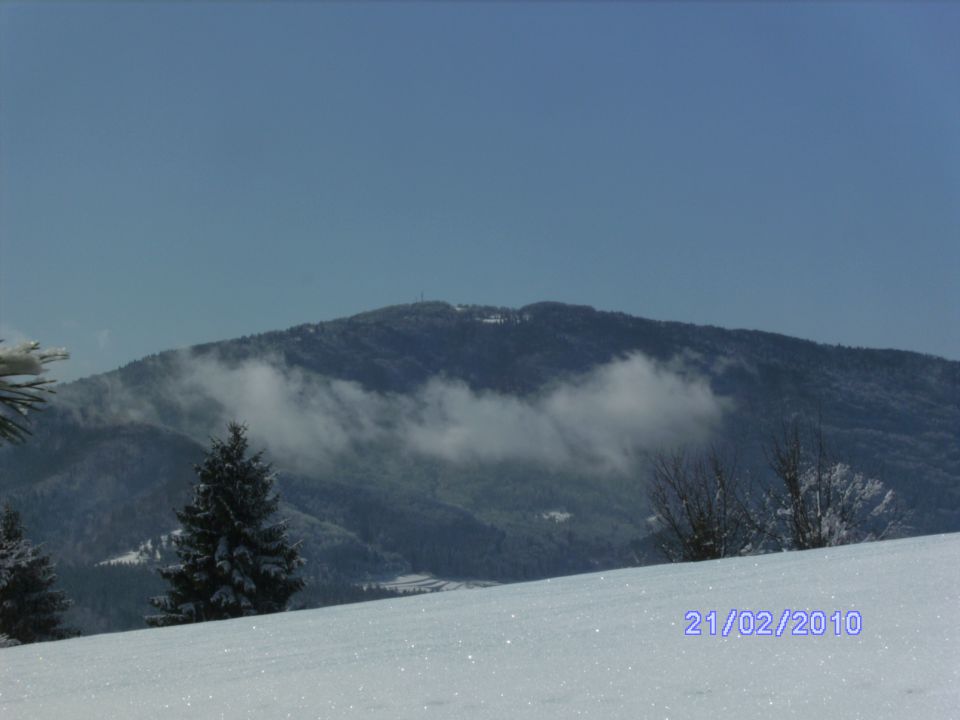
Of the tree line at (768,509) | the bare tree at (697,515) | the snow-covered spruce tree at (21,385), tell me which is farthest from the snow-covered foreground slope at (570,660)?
the bare tree at (697,515)

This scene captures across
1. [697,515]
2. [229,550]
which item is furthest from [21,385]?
[229,550]

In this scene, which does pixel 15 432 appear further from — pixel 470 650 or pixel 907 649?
pixel 907 649

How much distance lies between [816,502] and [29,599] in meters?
23.9

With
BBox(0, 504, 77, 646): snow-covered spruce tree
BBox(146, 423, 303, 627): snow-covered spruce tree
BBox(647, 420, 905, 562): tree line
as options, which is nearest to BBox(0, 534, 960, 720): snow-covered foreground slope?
BBox(647, 420, 905, 562): tree line

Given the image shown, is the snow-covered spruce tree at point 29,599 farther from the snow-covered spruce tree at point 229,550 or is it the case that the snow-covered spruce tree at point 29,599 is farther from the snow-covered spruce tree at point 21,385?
the snow-covered spruce tree at point 21,385

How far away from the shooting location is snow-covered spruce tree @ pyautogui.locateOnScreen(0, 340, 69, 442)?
3.43 m

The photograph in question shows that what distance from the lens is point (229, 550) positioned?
2559 cm

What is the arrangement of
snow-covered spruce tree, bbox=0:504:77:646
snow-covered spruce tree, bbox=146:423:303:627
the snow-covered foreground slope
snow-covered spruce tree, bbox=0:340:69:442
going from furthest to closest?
1. snow-covered spruce tree, bbox=0:504:77:646
2. snow-covered spruce tree, bbox=146:423:303:627
3. snow-covered spruce tree, bbox=0:340:69:442
4. the snow-covered foreground slope

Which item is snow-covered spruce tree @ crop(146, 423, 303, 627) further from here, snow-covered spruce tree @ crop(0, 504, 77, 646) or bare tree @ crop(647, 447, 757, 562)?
bare tree @ crop(647, 447, 757, 562)

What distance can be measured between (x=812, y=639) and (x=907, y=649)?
0.85 feet

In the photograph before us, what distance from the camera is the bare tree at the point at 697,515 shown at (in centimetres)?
1664

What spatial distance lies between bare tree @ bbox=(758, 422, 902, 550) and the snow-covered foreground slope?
12.4 m

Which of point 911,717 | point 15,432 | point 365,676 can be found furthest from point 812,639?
point 15,432

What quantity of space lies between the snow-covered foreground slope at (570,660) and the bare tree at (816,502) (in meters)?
12.4
